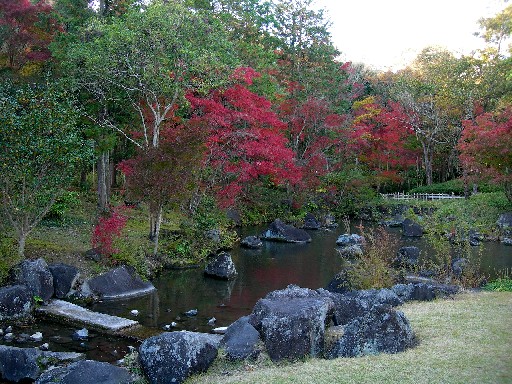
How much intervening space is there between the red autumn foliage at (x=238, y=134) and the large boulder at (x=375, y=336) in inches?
536

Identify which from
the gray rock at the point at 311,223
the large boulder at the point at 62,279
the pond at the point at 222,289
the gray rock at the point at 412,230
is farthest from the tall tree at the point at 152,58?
the gray rock at the point at 412,230

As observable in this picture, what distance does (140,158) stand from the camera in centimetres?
1588

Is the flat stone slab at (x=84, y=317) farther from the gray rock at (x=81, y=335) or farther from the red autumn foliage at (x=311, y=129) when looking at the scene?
the red autumn foliage at (x=311, y=129)

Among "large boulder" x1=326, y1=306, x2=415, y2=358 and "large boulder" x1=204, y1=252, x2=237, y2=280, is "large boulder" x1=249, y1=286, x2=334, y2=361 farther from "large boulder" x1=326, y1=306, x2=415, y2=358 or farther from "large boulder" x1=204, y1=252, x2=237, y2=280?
"large boulder" x1=204, y1=252, x2=237, y2=280

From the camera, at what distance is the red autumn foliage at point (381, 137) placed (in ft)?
116

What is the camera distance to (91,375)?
7.03 meters

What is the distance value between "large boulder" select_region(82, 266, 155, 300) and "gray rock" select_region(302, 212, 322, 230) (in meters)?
15.9

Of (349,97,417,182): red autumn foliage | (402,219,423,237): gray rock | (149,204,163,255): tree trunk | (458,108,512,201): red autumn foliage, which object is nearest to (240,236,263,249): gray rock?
(149,204,163,255): tree trunk

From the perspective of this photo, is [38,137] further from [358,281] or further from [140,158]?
[358,281]

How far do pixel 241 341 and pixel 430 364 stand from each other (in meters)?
2.78

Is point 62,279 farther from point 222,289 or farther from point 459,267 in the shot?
point 459,267

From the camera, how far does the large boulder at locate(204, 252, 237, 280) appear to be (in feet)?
52.8

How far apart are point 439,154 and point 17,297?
→ 36.2 meters

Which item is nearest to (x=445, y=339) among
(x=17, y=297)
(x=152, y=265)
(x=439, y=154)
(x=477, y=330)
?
(x=477, y=330)
